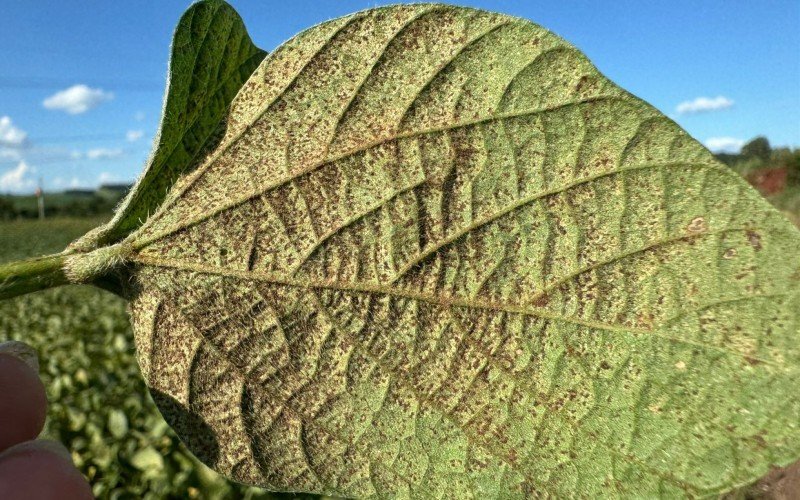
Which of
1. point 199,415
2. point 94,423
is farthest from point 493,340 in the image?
point 94,423

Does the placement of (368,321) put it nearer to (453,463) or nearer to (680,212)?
(453,463)

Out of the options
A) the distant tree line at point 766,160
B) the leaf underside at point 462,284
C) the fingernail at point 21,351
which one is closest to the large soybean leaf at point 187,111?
the leaf underside at point 462,284

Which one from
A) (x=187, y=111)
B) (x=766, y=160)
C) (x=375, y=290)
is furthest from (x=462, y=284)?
(x=766, y=160)

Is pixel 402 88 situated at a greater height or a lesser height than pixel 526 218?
greater

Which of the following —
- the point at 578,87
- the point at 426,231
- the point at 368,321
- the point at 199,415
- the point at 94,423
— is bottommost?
the point at 94,423

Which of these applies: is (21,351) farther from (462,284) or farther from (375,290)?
(462,284)

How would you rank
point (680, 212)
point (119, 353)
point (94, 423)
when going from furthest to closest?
point (119, 353) → point (94, 423) → point (680, 212)

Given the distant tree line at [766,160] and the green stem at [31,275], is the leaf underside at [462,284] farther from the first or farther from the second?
the distant tree line at [766,160]
